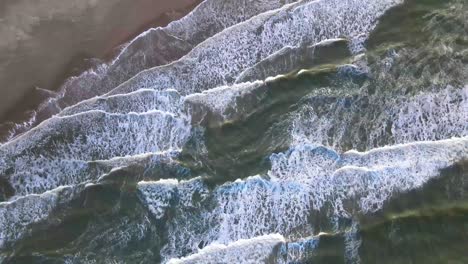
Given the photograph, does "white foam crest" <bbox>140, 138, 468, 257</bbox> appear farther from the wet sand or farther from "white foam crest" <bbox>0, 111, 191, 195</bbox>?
the wet sand

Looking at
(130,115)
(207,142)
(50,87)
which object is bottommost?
(207,142)

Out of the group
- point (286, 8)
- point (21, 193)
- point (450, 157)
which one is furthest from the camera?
point (286, 8)

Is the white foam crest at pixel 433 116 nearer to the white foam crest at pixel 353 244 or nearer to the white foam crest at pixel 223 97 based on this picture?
the white foam crest at pixel 353 244

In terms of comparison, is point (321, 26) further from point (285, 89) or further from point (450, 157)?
point (450, 157)

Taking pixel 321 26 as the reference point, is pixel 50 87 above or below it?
below

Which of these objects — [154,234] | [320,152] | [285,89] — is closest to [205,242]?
[154,234]

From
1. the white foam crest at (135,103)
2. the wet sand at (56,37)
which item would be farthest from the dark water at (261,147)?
the wet sand at (56,37)

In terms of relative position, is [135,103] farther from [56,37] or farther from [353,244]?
[353,244]

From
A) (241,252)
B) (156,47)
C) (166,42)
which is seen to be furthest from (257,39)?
(241,252)
